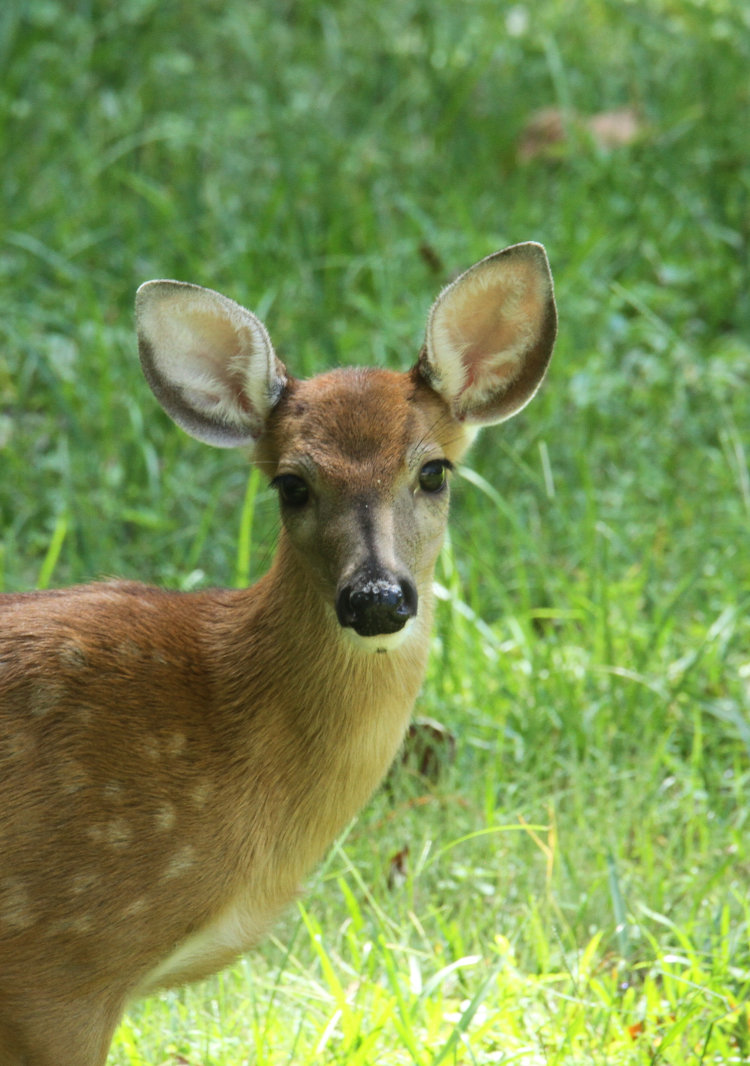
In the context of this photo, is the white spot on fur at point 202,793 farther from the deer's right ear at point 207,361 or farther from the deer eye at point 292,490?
the deer's right ear at point 207,361

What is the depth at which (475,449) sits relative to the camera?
535 centimetres

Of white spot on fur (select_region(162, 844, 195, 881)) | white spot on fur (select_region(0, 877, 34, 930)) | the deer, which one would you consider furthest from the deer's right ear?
white spot on fur (select_region(0, 877, 34, 930))

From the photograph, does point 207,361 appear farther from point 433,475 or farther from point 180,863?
point 180,863

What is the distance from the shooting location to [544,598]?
4.98 meters

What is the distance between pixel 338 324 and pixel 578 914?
266 cm

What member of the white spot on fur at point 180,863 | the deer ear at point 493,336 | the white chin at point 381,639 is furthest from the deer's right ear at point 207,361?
the white spot on fur at point 180,863

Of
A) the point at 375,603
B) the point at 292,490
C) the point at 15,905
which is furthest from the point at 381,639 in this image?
the point at 15,905

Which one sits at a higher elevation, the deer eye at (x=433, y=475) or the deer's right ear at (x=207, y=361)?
the deer's right ear at (x=207, y=361)

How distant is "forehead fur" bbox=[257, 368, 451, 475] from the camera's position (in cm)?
317

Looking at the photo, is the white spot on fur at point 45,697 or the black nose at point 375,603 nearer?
the black nose at point 375,603

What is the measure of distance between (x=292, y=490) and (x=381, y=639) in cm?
42

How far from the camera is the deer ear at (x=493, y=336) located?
3.39m

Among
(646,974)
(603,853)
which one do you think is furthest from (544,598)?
(646,974)

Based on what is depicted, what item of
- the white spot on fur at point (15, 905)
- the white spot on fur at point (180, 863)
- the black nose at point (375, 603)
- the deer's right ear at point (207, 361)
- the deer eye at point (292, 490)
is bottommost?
the white spot on fur at point (180, 863)
